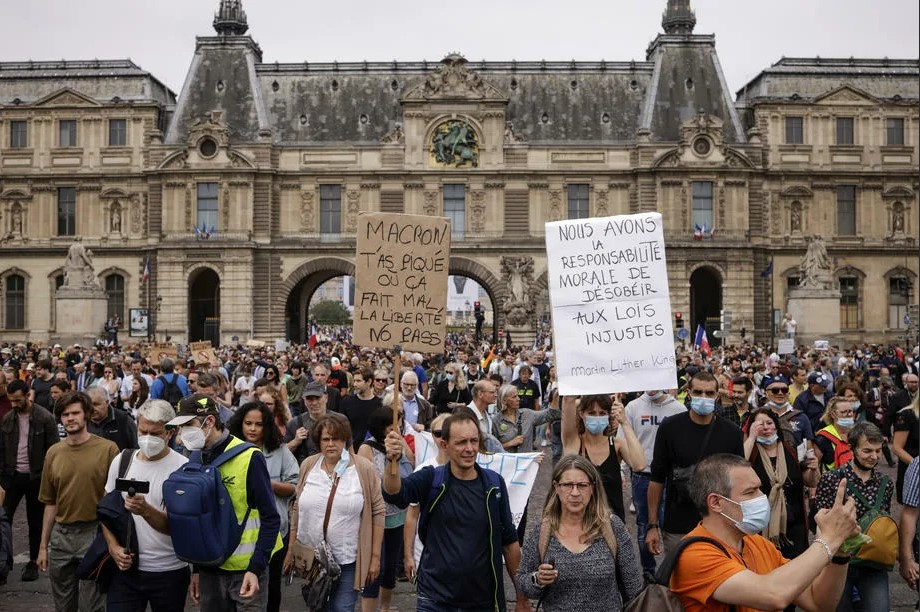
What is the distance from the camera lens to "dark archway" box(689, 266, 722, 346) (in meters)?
48.2

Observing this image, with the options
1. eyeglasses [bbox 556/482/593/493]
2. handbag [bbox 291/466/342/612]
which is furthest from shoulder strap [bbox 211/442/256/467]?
eyeglasses [bbox 556/482/593/493]

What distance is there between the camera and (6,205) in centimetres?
4744

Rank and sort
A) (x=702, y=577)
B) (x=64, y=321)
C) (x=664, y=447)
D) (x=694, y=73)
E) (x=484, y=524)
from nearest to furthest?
(x=702, y=577) < (x=484, y=524) < (x=664, y=447) < (x=64, y=321) < (x=694, y=73)

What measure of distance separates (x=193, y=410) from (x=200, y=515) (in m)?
0.70

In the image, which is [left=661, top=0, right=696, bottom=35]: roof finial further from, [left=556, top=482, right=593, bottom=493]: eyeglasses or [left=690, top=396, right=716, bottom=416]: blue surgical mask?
[left=556, top=482, right=593, bottom=493]: eyeglasses

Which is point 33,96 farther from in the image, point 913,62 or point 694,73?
point 913,62

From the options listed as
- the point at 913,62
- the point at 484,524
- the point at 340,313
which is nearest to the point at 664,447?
the point at 484,524

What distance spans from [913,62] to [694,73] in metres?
12.4

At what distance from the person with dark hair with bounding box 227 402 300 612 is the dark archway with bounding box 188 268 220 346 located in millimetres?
39751

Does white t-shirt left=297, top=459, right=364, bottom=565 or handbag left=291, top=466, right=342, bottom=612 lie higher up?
white t-shirt left=297, top=459, right=364, bottom=565

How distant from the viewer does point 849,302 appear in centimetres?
4697

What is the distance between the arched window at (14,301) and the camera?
47.3 metres

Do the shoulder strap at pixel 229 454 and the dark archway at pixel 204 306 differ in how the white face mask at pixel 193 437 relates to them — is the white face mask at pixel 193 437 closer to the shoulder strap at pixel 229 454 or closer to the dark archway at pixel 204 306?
the shoulder strap at pixel 229 454

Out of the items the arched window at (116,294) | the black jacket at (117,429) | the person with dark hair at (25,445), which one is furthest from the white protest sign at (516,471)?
the arched window at (116,294)
